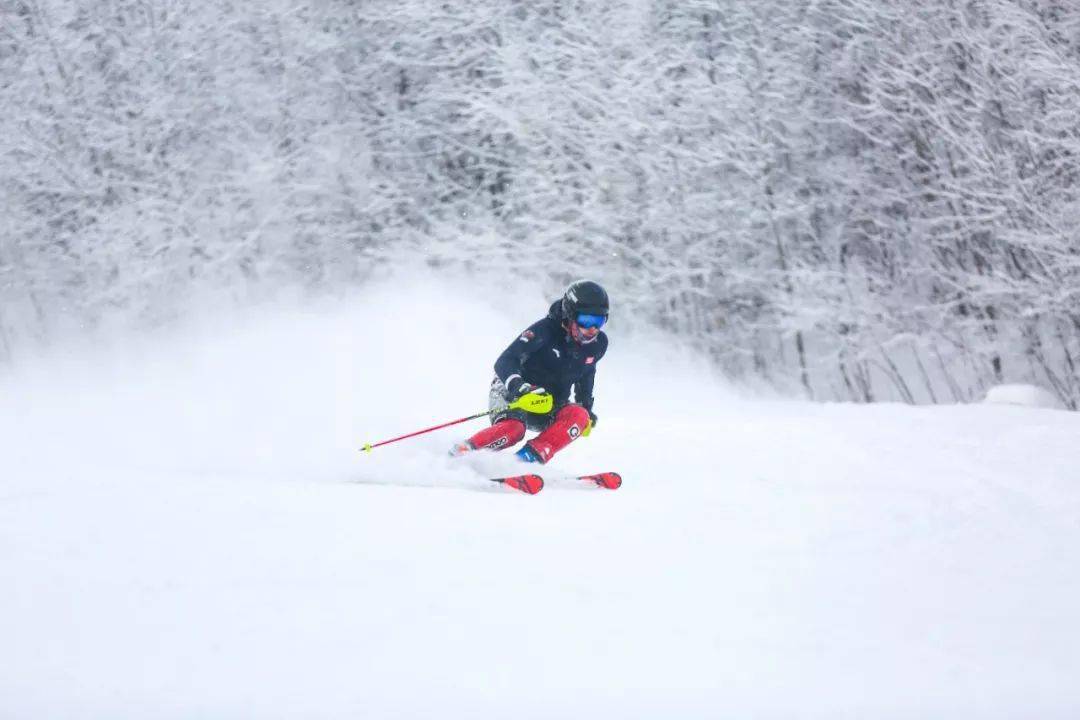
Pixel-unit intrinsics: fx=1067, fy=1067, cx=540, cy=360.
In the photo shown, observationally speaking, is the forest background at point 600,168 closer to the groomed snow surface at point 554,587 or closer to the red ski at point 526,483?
the groomed snow surface at point 554,587

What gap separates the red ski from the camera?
666cm

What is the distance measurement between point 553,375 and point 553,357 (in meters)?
0.14

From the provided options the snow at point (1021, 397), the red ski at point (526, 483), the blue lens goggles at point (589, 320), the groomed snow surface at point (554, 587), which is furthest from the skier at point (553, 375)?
the snow at point (1021, 397)

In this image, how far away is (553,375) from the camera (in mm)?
7812

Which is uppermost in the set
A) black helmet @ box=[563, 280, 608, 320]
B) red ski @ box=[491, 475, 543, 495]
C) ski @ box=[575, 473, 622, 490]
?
black helmet @ box=[563, 280, 608, 320]

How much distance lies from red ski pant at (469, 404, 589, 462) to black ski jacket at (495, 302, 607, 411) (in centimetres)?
25

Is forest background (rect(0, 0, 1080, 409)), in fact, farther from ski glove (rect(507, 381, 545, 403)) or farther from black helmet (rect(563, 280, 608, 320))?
ski glove (rect(507, 381, 545, 403))

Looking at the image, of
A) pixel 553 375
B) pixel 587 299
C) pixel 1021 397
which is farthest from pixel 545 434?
pixel 1021 397

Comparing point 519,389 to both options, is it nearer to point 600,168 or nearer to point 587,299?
point 587,299

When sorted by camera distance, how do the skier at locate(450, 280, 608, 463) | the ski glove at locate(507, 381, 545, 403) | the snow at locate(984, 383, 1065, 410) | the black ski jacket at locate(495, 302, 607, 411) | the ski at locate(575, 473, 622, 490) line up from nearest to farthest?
the ski at locate(575, 473, 622, 490), the ski glove at locate(507, 381, 545, 403), the skier at locate(450, 280, 608, 463), the black ski jacket at locate(495, 302, 607, 411), the snow at locate(984, 383, 1065, 410)

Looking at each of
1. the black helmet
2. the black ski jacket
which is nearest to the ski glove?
the black ski jacket

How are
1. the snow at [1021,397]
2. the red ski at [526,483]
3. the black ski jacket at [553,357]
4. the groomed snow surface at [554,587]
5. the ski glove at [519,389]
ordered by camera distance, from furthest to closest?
the snow at [1021,397], the black ski jacket at [553,357], the ski glove at [519,389], the red ski at [526,483], the groomed snow surface at [554,587]

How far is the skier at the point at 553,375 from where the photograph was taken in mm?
7422

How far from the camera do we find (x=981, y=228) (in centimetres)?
1507
